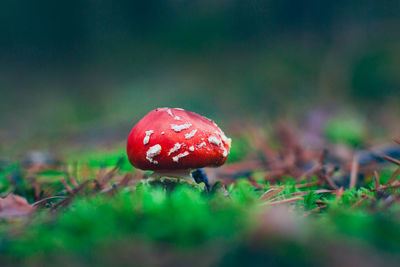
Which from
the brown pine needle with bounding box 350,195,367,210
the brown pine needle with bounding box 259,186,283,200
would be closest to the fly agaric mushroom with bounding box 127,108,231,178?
the brown pine needle with bounding box 259,186,283,200

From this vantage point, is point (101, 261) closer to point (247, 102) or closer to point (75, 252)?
point (75, 252)

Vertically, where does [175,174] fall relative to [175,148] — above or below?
below

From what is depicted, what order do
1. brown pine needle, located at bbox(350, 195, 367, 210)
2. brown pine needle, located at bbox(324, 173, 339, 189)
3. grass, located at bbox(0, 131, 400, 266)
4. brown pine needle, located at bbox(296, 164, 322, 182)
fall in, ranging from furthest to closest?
1. brown pine needle, located at bbox(296, 164, 322, 182)
2. brown pine needle, located at bbox(324, 173, 339, 189)
3. brown pine needle, located at bbox(350, 195, 367, 210)
4. grass, located at bbox(0, 131, 400, 266)

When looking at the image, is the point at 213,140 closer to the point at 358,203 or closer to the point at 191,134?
the point at 191,134

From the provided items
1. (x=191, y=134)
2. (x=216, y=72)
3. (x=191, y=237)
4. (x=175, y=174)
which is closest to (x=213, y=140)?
(x=191, y=134)

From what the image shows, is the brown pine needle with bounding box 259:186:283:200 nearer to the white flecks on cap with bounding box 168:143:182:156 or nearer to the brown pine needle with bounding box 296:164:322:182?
the white flecks on cap with bounding box 168:143:182:156

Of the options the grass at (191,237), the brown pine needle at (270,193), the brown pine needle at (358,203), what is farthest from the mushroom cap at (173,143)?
the brown pine needle at (358,203)

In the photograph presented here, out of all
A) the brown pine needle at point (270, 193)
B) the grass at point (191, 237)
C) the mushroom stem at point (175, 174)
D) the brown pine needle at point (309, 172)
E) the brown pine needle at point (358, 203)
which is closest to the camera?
the grass at point (191, 237)

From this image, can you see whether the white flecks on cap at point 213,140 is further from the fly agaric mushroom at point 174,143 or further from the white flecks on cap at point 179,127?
the white flecks on cap at point 179,127
